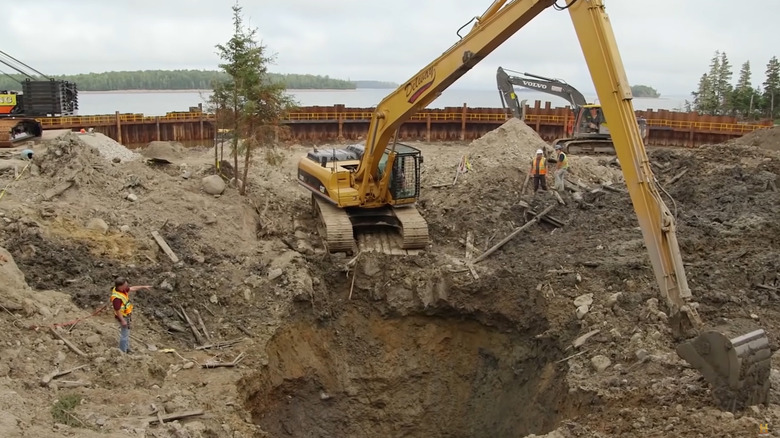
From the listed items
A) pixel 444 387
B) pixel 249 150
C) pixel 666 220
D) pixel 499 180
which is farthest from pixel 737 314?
pixel 249 150

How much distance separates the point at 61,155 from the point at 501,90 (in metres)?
17.2

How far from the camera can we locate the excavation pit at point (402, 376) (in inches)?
456

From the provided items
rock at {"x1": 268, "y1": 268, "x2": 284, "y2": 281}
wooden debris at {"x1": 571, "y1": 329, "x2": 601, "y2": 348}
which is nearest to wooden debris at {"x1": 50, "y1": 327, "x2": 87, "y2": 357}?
rock at {"x1": 268, "y1": 268, "x2": 284, "y2": 281}

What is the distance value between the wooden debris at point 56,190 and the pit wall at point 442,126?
1691 centimetres

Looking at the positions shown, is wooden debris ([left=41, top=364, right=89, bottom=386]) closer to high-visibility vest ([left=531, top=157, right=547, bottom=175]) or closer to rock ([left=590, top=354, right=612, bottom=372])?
rock ([left=590, top=354, right=612, bottom=372])

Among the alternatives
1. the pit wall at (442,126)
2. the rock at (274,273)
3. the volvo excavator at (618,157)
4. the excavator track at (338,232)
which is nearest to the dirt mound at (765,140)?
the pit wall at (442,126)

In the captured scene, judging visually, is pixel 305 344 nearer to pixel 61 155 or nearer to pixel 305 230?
pixel 305 230

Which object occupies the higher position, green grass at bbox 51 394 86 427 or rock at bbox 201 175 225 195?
rock at bbox 201 175 225 195

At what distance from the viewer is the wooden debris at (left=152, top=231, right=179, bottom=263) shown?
1226cm

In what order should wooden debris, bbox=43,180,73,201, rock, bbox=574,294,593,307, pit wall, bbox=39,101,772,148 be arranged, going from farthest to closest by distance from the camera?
1. pit wall, bbox=39,101,772,148
2. wooden debris, bbox=43,180,73,201
3. rock, bbox=574,294,593,307

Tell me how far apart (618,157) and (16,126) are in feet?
65.4

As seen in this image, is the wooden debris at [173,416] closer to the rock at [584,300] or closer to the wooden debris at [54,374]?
the wooden debris at [54,374]

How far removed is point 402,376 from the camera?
42.3 feet

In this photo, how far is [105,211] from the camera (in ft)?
42.5
